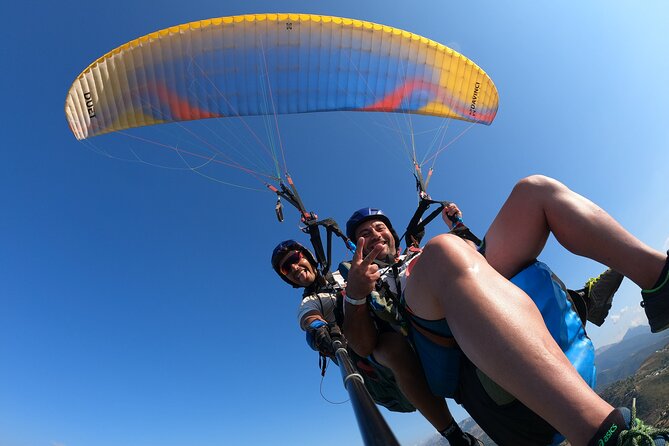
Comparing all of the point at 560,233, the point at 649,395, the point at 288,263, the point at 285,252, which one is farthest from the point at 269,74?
the point at 649,395

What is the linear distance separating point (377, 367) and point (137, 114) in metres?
8.26

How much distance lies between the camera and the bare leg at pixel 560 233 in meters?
1.75

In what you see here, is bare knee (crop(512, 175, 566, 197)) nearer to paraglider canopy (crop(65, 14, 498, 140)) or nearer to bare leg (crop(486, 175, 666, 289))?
bare leg (crop(486, 175, 666, 289))

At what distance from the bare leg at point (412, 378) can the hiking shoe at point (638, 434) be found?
192cm

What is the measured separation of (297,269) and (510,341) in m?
3.49

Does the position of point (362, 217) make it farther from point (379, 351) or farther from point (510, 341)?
point (510, 341)

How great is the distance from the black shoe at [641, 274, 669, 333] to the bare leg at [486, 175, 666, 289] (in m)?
0.04

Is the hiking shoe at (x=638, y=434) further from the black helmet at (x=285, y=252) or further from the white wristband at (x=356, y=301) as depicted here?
the black helmet at (x=285, y=252)

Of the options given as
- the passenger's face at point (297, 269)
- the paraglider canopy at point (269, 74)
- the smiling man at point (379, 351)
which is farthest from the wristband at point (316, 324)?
the paraglider canopy at point (269, 74)

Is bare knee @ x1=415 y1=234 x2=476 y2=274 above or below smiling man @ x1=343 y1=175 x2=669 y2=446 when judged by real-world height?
above

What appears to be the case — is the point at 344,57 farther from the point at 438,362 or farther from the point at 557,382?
the point at 557,382

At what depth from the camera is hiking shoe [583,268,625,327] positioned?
2531 mm

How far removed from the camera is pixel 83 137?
26.8 ft

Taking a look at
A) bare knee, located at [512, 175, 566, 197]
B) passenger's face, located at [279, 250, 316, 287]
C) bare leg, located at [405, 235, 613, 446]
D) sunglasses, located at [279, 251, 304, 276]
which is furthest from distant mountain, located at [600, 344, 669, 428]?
bare leg, located at [405, 235, 613, 446]
